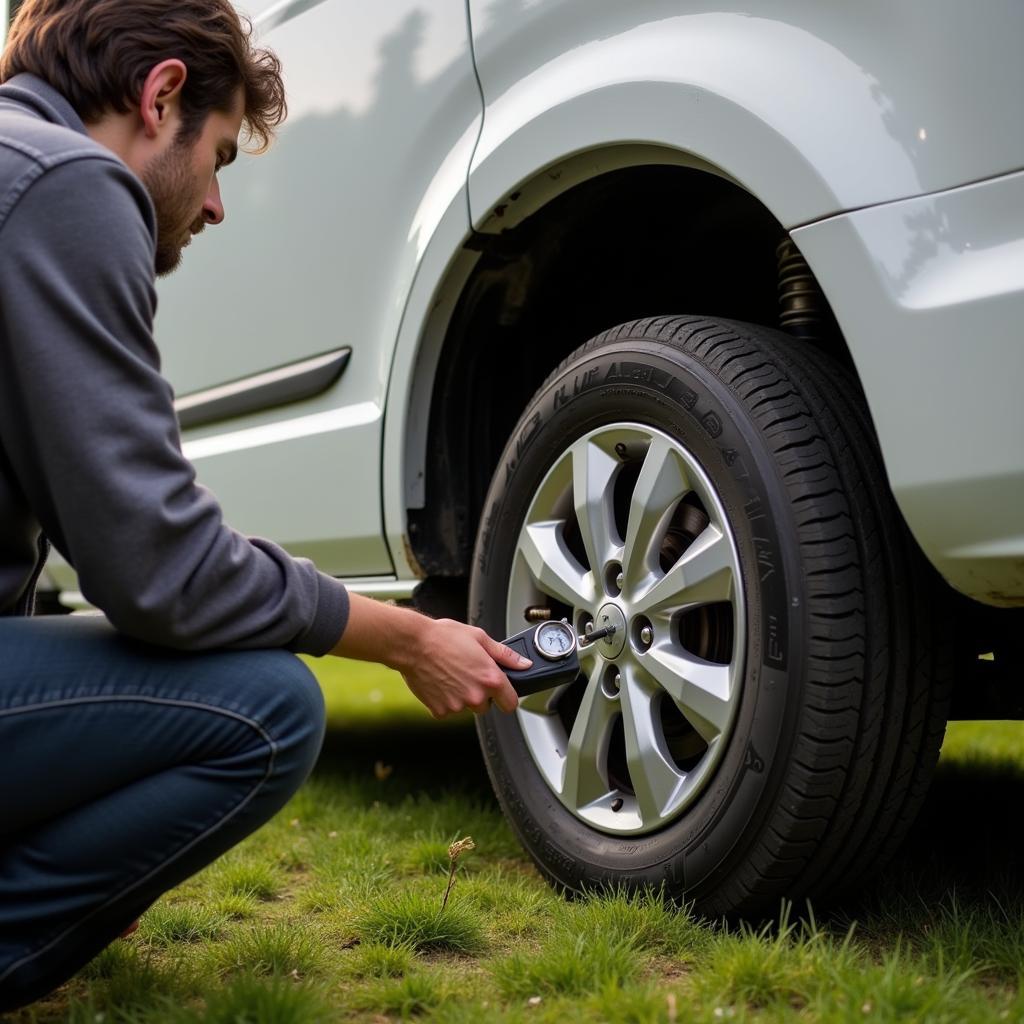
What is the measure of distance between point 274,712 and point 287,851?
109cm

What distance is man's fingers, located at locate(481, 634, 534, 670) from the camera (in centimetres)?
168

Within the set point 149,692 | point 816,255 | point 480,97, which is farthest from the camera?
point 480,97

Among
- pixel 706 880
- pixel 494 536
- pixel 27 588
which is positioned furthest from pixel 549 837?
pixel 27 588

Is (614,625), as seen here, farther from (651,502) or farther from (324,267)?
(324,267)

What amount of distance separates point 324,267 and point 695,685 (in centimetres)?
123

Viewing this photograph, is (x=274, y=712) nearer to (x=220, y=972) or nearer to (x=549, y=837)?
(x=220, y=972)

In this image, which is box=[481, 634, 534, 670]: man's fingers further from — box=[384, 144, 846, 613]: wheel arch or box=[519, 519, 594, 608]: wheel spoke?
box=[384, 144, 846, 613]: wheel arch

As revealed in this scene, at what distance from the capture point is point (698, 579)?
1808mm

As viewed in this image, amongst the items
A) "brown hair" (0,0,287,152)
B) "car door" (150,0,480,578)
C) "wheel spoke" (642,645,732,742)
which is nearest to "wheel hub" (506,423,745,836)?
"wheel spoke" (642,645,732,742)

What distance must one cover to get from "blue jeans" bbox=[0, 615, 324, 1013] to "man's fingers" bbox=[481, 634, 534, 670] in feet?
0.93

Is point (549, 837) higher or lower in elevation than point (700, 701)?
lower

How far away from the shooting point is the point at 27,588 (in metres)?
1.64

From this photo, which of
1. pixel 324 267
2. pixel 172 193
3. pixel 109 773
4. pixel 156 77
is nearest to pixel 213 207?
pixel 172 193

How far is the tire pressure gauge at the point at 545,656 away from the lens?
170 cm
